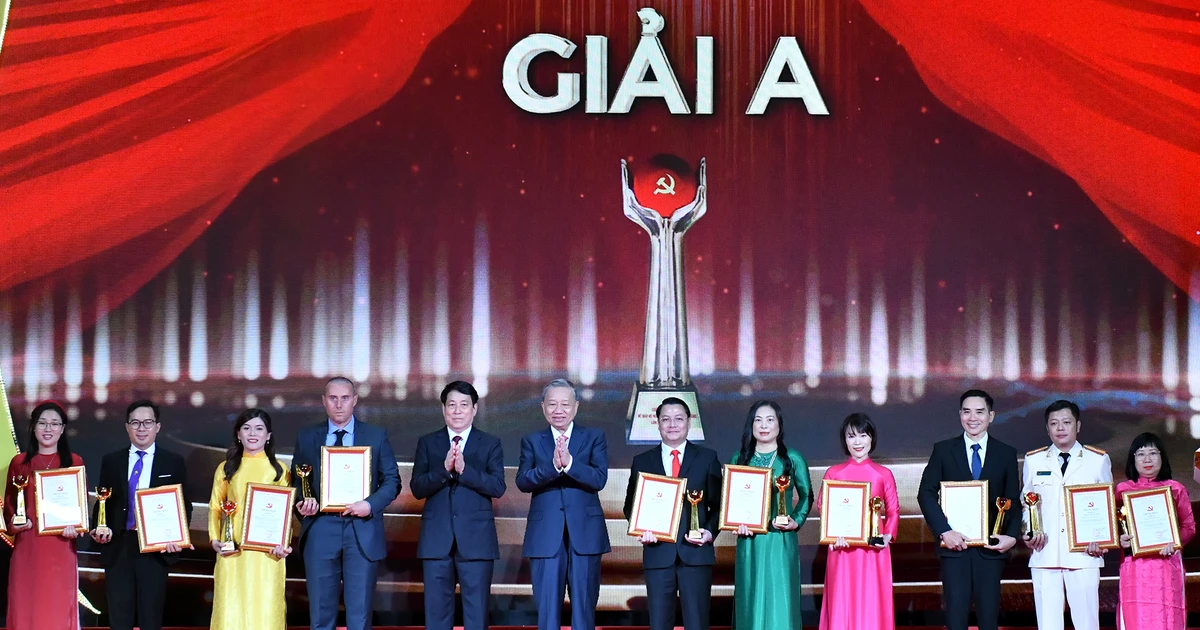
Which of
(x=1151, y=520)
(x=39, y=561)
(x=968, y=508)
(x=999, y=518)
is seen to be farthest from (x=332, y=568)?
(x=1151, y=520)

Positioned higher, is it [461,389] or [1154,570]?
[461,389]

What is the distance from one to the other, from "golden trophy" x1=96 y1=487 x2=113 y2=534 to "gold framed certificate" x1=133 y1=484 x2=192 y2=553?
190 millimetres

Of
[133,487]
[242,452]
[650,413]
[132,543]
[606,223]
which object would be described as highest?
[606,223]

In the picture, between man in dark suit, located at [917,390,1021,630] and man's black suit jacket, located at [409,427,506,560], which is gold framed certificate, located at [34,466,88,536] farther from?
man in dark suit, located at [917,390,1021,630]

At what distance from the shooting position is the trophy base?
6.41 metres

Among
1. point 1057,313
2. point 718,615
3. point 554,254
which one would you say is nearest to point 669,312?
point 554,254

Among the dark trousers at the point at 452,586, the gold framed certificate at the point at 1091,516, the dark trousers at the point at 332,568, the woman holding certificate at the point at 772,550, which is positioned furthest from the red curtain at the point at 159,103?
the gold framed certificate at the point at 1091,516

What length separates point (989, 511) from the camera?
5078 mm

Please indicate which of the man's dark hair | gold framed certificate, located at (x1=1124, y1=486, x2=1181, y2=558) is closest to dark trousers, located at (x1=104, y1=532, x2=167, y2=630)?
the man's dark hair

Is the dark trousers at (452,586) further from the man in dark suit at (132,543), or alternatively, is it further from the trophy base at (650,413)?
the trophy base at (650,413)

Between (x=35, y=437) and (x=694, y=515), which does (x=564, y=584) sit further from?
(x=35, y=437)

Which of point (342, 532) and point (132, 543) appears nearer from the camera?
point (342, 532)

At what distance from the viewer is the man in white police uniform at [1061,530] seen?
5180 millimetres

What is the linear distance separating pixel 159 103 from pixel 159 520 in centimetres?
257
